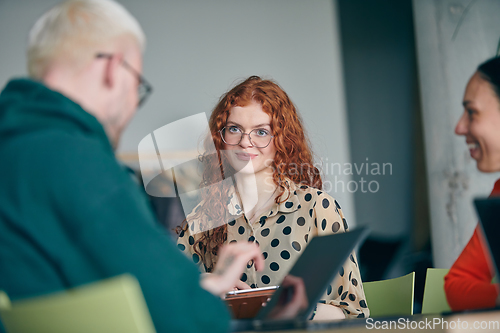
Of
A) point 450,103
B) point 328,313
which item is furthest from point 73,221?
point 450,103

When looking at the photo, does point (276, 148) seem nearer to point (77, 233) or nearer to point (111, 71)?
point (111, 71)

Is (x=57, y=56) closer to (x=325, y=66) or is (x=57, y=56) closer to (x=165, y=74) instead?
(x=165, y=74)

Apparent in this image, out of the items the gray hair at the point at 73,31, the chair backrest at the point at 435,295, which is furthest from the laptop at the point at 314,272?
the chair backrest at the point at 435,295

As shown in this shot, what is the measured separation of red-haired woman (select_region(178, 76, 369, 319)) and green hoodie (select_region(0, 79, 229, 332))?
0.96 metres

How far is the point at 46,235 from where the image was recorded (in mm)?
612

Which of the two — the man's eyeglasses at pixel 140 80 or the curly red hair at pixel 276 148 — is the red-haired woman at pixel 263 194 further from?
the man's eyeglasses at pixel 140 80

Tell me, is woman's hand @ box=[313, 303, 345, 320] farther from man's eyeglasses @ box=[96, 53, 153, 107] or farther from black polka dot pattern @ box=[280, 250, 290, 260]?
man's eyeglasses @ box=[96, 53, 153, 107]

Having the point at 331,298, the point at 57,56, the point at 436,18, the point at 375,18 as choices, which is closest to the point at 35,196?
the point at 57,56

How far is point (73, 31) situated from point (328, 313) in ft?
3.49

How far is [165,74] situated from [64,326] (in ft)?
8.69

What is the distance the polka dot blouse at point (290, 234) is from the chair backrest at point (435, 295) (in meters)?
0.25

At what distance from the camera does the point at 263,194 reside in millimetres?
1773

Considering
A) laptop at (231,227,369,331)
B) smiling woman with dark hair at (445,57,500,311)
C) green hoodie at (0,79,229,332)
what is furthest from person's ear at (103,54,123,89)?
smiling woman with dark hair at (445,57,500,311)

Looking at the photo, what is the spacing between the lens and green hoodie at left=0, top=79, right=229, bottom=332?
0.61m
